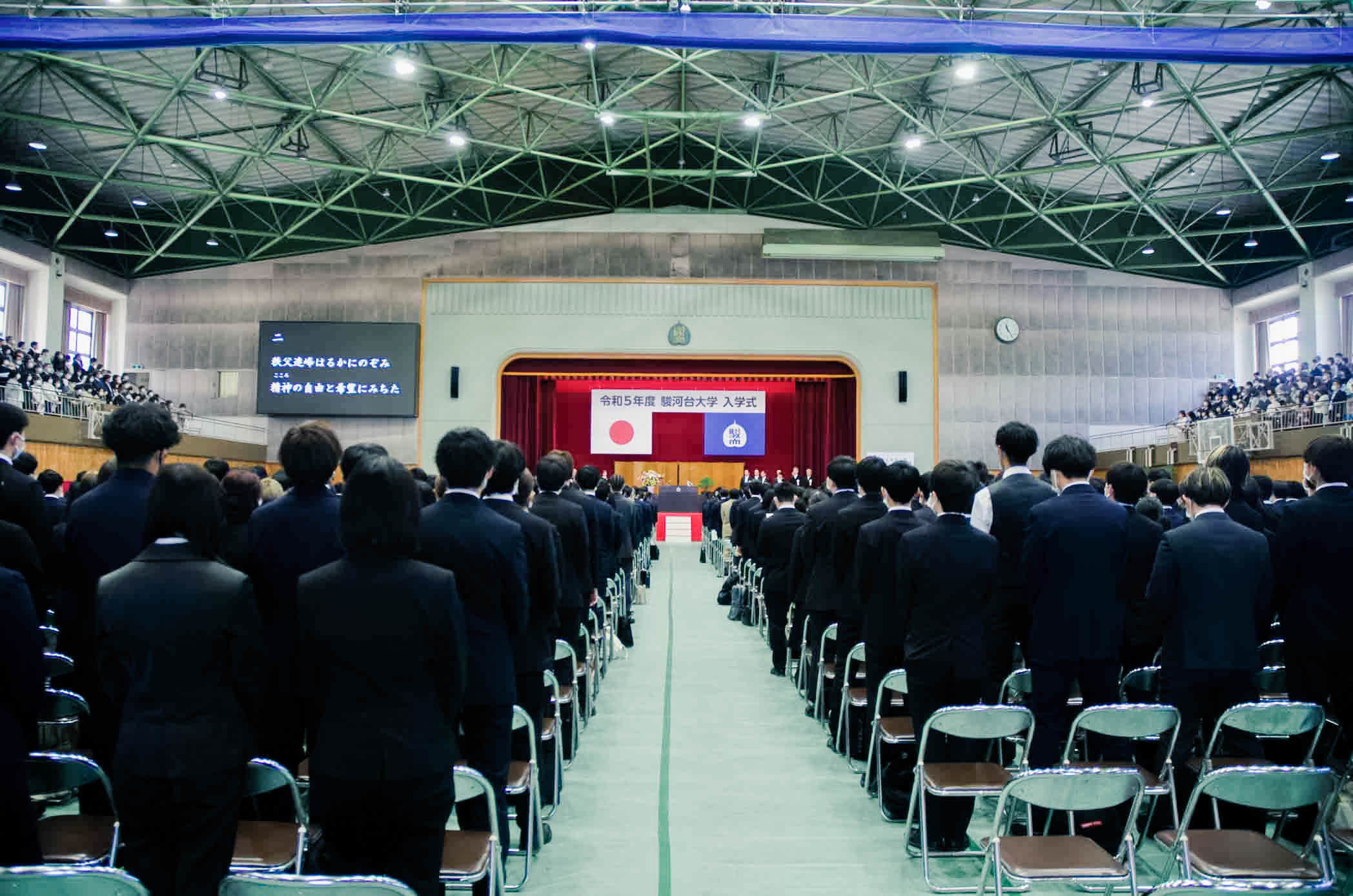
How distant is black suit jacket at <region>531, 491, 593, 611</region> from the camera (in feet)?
16.3

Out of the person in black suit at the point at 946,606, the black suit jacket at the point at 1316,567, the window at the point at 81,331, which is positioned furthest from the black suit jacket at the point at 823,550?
the window at the point at 81,331

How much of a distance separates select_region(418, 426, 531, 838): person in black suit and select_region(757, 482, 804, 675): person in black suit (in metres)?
4.08

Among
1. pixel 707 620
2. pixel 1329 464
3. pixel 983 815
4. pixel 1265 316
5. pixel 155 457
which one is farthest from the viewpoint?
pixel 1265 316

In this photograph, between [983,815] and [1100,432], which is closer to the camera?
[983,815]

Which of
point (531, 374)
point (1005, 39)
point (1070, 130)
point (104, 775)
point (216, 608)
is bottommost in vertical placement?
point (104, 775)

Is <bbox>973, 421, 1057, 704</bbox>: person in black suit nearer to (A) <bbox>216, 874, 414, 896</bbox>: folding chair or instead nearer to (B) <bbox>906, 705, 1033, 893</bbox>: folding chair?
(B) <bbox>906, 705, 1033, 893</bbox>: folding chair

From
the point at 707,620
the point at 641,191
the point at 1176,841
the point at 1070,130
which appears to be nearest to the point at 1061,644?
the point at 1176,841

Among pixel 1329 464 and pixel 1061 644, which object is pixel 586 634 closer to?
pixel 1061 644

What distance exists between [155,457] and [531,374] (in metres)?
19.9

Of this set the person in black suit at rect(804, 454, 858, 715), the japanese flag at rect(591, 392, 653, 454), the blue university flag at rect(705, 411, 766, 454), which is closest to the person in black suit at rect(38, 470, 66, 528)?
the person in black suit at rect(804, 454, 858, 715)

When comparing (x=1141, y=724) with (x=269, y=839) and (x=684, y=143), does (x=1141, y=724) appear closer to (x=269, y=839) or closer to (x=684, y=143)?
(x=269, y=839)

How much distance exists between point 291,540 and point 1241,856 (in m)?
2.99

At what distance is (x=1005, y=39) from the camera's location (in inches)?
363

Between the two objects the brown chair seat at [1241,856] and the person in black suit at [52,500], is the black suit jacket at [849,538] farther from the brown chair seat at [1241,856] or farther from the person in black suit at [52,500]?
the person in black suit at [52,500]
